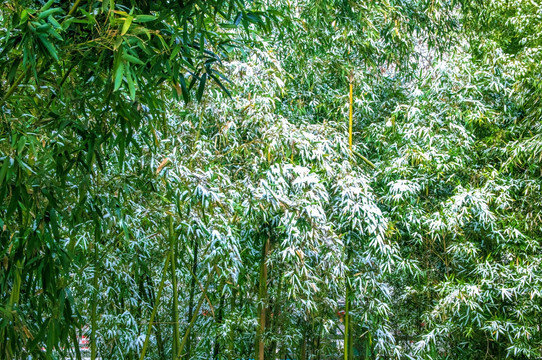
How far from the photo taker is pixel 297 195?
3197 millimetres

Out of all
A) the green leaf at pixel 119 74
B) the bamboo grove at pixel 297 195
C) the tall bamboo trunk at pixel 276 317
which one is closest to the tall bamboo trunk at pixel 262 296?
the bamboo grove at pixel 297 195

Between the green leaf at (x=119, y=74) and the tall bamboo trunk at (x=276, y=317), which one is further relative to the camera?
the tall bamboo trunk at (x=276, y=317)

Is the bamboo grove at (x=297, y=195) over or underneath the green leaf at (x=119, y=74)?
over

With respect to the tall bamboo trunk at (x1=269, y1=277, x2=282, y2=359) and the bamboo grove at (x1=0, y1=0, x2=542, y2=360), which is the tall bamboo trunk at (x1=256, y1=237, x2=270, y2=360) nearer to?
the bamboo grove at (x1=0, y1=0, x2=542, y2=360)

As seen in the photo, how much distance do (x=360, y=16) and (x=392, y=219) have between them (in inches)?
58.0

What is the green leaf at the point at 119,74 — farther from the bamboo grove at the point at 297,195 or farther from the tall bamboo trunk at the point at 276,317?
the tall bamboo trunk at the point at 276,317

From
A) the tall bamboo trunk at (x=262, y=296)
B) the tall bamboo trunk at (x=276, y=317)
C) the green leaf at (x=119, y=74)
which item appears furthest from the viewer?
the tall bamboo trunk at (x=276, y=317)

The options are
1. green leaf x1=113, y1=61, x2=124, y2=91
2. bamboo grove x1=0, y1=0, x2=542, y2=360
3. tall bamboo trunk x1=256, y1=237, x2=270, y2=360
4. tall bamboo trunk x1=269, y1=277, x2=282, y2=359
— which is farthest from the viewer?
tall bamboo trunk x1=269, y1=277, x2=282, y2=359

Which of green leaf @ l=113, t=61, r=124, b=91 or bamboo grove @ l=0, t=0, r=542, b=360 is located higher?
bamboo grove @ l=0, t=0, r=542, b=360

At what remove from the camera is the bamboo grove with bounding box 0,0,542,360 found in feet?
7.18

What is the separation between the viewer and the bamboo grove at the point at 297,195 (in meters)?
2.19

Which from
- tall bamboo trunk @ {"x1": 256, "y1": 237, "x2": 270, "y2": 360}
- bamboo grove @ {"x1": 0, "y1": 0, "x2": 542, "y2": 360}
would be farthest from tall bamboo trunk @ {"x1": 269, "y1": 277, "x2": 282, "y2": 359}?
tall bamboo trunk @ {"x1": 256, "y1": 237, "x2": 270, "y2": 360}

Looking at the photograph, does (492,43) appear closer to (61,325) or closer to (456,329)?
(456,329)

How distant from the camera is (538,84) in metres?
3.92
